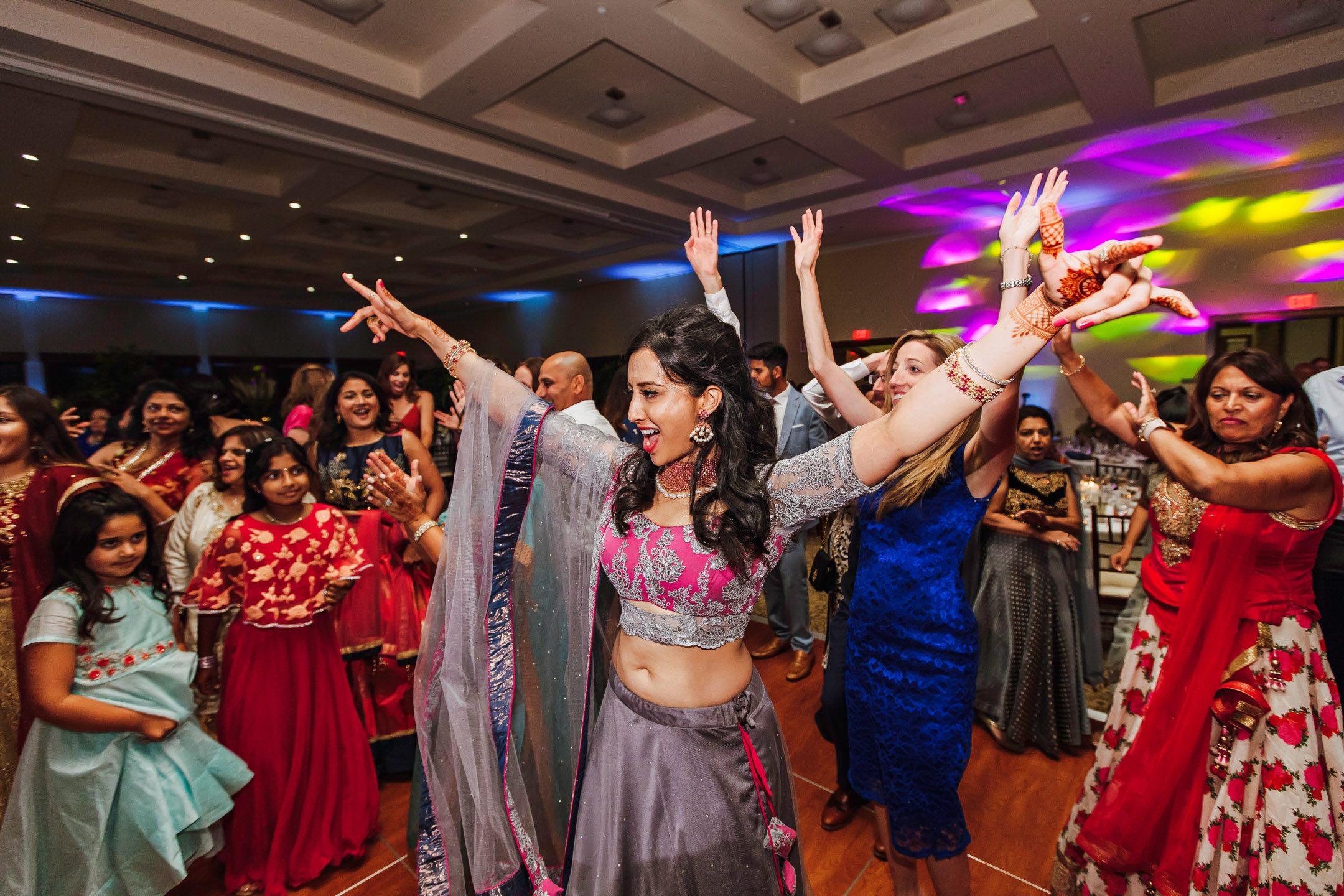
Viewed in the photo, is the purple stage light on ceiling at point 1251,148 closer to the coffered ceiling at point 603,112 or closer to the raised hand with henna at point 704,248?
the coffered ceiling at point 603,112

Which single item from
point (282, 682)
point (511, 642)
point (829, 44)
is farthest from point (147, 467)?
point (829, 44)

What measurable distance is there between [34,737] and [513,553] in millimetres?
1450

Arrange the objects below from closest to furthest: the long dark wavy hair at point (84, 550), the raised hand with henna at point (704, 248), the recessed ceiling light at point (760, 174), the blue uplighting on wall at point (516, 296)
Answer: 1. the raised hand with henna at point (704, 248)
2. the long dark wavy hair at point (84, 550)
3. the recessed ceiling light at point (760, 174)
4. the blue uplighting on wall at point (516, 296)

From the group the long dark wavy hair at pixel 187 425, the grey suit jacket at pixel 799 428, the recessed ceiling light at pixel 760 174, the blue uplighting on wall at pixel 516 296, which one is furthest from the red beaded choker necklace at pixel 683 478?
the blue uplighting on wall at pixel 516 296

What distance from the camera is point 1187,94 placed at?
4.57 m

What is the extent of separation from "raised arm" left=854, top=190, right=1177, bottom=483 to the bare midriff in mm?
547

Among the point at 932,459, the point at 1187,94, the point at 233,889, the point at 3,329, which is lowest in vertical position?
the point at 233,889

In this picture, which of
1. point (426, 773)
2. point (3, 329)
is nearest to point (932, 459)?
point (426, 773)

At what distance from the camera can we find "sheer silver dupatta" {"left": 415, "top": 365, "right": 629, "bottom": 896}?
1.32 metres

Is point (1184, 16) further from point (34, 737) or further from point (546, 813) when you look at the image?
point (34, 737)

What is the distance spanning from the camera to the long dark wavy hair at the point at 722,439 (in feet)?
3.79

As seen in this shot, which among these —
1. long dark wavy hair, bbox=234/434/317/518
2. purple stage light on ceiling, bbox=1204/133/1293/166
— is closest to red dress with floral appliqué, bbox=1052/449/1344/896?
long dark wavy hair, bbox=234/434/317/518

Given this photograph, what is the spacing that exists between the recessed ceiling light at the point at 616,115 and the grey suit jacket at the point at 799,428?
3.13 meters

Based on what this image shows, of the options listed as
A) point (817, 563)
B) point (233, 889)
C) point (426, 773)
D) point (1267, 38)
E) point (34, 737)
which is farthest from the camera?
point (1267, 38)
